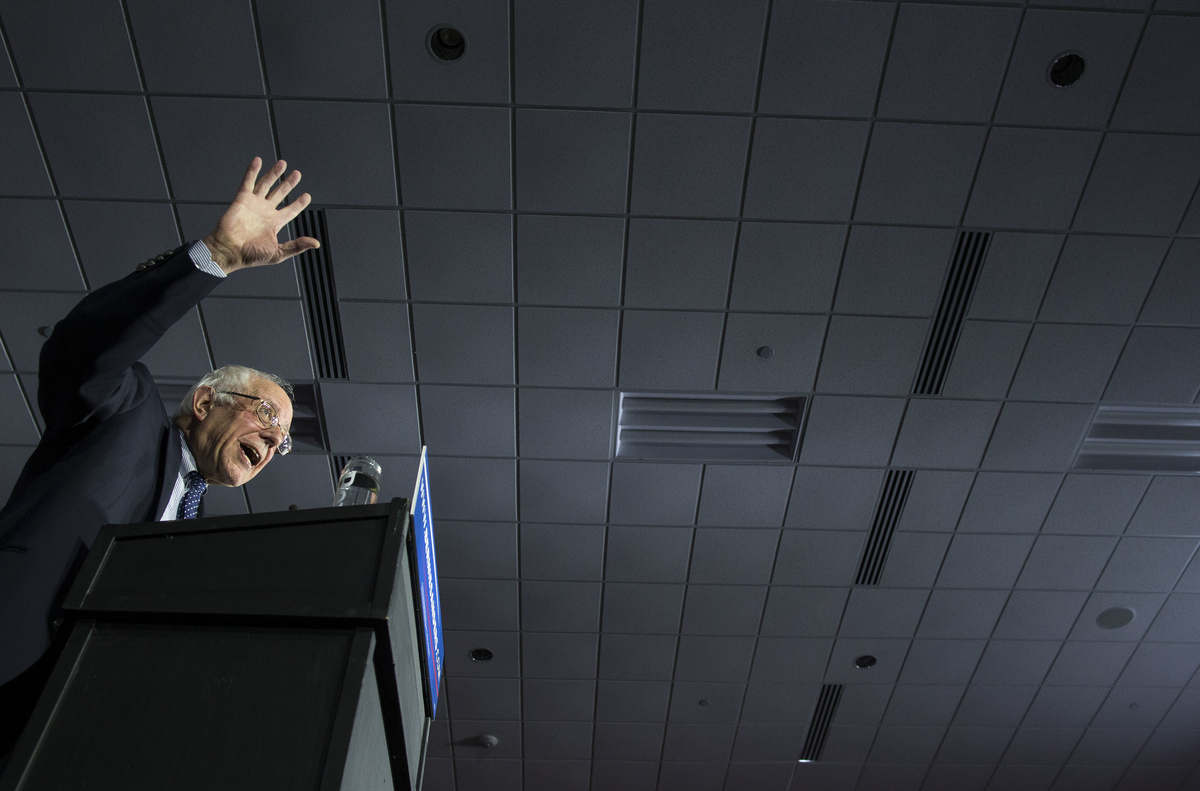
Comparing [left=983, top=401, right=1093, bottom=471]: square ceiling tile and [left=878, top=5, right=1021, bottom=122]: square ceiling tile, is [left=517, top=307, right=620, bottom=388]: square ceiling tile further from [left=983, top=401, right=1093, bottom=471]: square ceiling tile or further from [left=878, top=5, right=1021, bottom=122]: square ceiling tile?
[left=983, top=401, right=1093, bottom=471]: square ceiling tile

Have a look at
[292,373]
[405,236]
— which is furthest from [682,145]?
[292,373]

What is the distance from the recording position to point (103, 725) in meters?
0.98

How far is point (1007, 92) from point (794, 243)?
0.99m

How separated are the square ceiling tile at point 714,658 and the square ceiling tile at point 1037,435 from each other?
6.61ft

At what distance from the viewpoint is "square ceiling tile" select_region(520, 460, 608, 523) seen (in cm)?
425

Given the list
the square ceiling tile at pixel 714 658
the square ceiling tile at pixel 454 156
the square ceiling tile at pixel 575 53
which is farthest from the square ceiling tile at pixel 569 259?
the square ceiling tile at pixel 714 658

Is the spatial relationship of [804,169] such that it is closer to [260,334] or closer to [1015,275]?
[1015,275]

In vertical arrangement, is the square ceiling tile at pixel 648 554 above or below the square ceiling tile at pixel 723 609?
above

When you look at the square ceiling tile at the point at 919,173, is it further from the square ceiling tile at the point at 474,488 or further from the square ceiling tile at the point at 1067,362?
Answer: the square ceiling tile at the point at 474,488

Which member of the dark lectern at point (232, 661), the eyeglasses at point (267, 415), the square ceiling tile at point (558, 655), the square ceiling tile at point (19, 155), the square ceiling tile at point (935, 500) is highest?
the square ceiling tile at point (19, 155)

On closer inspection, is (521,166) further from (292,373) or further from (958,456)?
(958,456)

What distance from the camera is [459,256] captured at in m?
3.47

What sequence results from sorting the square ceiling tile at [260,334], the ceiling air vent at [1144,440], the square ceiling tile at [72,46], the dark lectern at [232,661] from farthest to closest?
1. the ceiling air vent at [1144,440]
2. the square ceiling tile at [260,334]
3. the square ceiling tile at [72,46]
4. the dark lectern at [232,661]

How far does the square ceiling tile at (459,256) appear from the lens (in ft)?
11.1
